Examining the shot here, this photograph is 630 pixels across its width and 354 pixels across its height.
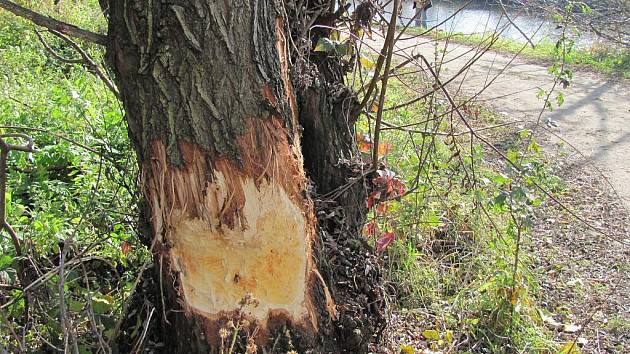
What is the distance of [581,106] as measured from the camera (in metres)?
6.70

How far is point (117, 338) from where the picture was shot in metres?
2.34

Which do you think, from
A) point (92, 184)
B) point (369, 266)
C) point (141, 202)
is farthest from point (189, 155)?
point (92, 184)

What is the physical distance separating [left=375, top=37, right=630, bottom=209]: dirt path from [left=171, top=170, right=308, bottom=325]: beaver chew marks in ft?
7.98

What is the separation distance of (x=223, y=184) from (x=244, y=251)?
24 centimetres

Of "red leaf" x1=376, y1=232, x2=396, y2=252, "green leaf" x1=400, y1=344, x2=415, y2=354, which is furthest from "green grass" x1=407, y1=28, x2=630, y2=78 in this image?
"green leaf" x1=400, y1=344, x2=415, y2=354

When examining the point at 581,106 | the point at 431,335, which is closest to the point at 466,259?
the point at 431,335

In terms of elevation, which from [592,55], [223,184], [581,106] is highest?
[223,184]

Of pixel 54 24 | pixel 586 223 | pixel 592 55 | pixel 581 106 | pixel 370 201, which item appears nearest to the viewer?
pixel 54 24

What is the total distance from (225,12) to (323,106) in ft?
2.79

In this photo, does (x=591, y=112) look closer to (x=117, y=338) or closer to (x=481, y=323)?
(x=481, y=323)

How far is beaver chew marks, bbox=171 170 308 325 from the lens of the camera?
6.39ft

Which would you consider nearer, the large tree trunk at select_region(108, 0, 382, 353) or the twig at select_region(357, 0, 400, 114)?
the large tree trunk at select_region(108, 0, 382, 353)

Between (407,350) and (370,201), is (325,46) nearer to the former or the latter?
(370,201)

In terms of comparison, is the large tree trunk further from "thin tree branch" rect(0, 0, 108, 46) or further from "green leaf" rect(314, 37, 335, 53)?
"green leaf" rect(314, 37, 335, 53)
